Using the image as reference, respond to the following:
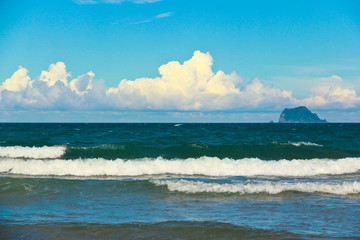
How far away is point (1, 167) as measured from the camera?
17.3m

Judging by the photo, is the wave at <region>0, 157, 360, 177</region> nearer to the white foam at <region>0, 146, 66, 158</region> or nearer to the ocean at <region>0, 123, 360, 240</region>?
the ocean at <region>0, 123, 360, 240</region>

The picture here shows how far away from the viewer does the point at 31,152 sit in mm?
24781

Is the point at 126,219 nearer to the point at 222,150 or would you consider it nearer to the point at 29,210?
the point at 29,210

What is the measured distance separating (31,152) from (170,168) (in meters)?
13.2

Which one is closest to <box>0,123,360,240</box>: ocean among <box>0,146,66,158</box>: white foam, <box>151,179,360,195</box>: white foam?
<box>151,179,360,195</box>: white foam

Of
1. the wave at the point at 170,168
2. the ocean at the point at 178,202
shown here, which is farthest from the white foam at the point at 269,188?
the wave at the point at 170,168

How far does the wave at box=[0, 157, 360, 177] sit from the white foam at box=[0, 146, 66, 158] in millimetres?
6464

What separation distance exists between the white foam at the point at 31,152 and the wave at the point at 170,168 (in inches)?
254

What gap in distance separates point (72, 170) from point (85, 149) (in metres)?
9.52

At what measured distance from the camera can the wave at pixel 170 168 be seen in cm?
1656

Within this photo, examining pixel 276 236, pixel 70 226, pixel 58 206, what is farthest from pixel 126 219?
pixel 276 236

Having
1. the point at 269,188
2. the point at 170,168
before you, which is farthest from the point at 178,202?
the point at 170,168

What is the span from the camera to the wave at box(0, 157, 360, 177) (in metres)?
16.6

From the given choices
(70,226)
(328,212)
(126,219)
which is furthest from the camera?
(328,212)
